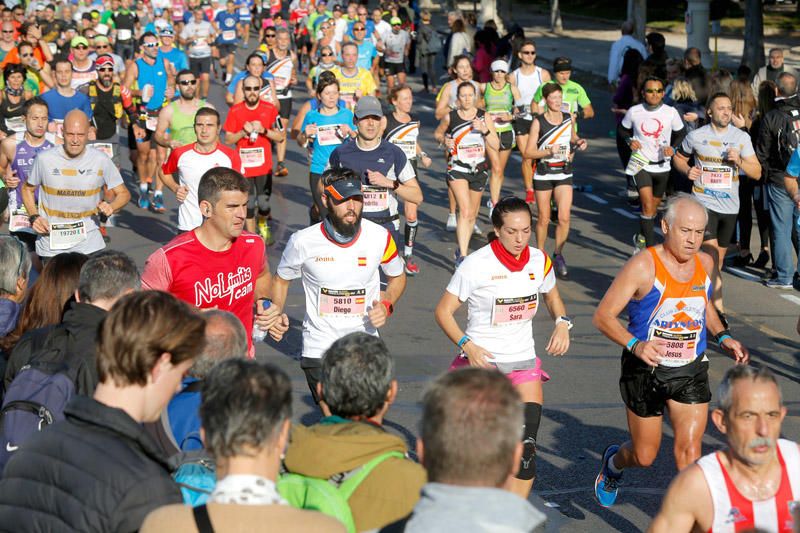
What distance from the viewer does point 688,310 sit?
6461mm

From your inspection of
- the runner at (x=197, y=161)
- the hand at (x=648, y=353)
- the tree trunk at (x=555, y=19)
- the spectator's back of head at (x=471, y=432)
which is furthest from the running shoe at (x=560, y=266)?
the tree trunk at (x=555, y=19)

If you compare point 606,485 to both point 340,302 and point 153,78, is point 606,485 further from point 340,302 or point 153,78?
point 153,78

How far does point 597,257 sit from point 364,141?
3.54 meters

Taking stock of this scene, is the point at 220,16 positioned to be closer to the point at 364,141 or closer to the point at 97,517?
the point at 364,141

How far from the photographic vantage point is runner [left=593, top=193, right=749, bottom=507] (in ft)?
21.0

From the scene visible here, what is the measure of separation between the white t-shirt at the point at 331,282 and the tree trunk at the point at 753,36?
16983mm

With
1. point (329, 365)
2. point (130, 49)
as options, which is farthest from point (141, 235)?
point (130, 49)

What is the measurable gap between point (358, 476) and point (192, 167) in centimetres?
690

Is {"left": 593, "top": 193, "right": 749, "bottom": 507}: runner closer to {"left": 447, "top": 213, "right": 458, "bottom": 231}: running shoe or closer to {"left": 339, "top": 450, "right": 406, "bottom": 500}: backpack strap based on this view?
{"left": 339, "top": 450, "right": 406, "bottom": 500}: backpack strap

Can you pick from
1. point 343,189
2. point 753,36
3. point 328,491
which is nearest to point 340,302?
point 343,189

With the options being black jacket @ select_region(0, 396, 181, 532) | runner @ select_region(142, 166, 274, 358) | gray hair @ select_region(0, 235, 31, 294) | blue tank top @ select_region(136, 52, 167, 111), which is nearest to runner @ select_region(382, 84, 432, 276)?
blue tank top @ select_region(136, 52, 167, 111)

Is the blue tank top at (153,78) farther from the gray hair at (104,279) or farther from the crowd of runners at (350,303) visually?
the gray hair at (104,279)

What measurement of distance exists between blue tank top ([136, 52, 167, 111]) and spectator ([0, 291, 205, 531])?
13329 millimetres

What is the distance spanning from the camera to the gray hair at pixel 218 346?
14.6 feet
